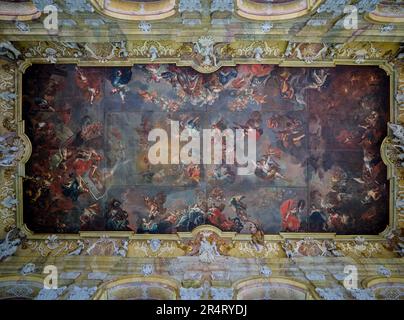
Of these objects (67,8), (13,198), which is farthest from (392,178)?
(13,198)

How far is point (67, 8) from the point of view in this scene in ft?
29.7

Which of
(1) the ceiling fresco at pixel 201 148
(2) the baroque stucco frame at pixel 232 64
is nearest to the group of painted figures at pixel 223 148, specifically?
(1) the ceiling fresco at pixel 201 148

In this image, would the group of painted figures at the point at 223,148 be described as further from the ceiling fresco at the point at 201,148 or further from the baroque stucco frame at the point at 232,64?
the baroque stucco frame at the point at 232,64

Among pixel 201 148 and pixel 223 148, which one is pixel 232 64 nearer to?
pixel 223 148

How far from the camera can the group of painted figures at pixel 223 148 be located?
10891 millimetres

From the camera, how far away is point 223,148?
1105cm

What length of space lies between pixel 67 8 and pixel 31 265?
23.9 feet

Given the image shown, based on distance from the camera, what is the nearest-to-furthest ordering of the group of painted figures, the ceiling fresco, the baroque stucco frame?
the ceiling fresco → the baroque stucco frame → the group of painted figures

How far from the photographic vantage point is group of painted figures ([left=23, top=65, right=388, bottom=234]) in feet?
35.7

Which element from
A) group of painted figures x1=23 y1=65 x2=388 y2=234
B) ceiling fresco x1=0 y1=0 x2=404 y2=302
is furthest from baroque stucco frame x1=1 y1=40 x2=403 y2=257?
group of painted figures x1=23 y1=65 x2=388 y2=234

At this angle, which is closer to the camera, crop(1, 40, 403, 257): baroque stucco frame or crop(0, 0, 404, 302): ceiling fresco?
crop(0, 0, 404, 302): ceiling fresco

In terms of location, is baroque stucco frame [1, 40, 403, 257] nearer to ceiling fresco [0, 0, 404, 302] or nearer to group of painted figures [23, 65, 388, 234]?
ceiling fresco [0, 0, 404, 302]

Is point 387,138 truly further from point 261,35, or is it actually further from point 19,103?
point 19,103
